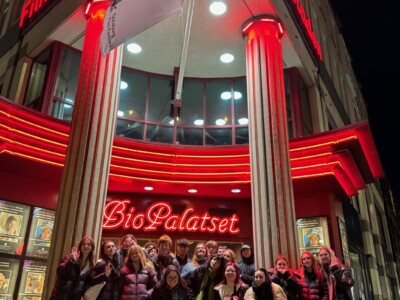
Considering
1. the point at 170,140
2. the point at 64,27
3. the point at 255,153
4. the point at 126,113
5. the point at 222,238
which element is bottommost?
the point at 222,238

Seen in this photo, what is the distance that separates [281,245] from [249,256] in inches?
69.4

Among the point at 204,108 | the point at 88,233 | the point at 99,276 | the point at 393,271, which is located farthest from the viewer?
the point at 393,271

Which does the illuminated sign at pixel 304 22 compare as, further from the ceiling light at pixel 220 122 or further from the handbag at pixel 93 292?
Answer: the handbag at pixel 93 292

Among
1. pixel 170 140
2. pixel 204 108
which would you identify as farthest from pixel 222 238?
pixel 204 108

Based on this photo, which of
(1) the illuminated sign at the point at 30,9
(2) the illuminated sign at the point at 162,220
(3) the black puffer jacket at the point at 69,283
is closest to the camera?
(3) the black puffer jacket at the point at 69,283

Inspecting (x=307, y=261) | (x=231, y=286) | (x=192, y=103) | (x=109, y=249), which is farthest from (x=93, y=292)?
(x=192, y=103)

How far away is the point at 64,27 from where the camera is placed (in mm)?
11227

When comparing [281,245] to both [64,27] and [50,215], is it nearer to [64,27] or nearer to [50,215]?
[50,215]

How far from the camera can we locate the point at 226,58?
12.8 m

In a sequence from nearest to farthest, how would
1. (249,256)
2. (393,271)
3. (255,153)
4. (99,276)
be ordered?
(99,276) < (249,256) < (255,153) < (393,271)

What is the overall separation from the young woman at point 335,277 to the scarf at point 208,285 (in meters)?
1.66

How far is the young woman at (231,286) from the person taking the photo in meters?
5.77

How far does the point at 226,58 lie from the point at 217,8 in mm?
2348

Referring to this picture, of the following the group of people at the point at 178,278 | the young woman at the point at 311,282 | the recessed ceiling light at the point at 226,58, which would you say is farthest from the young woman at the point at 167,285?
the recessed ceiling light at the point at 226,58
